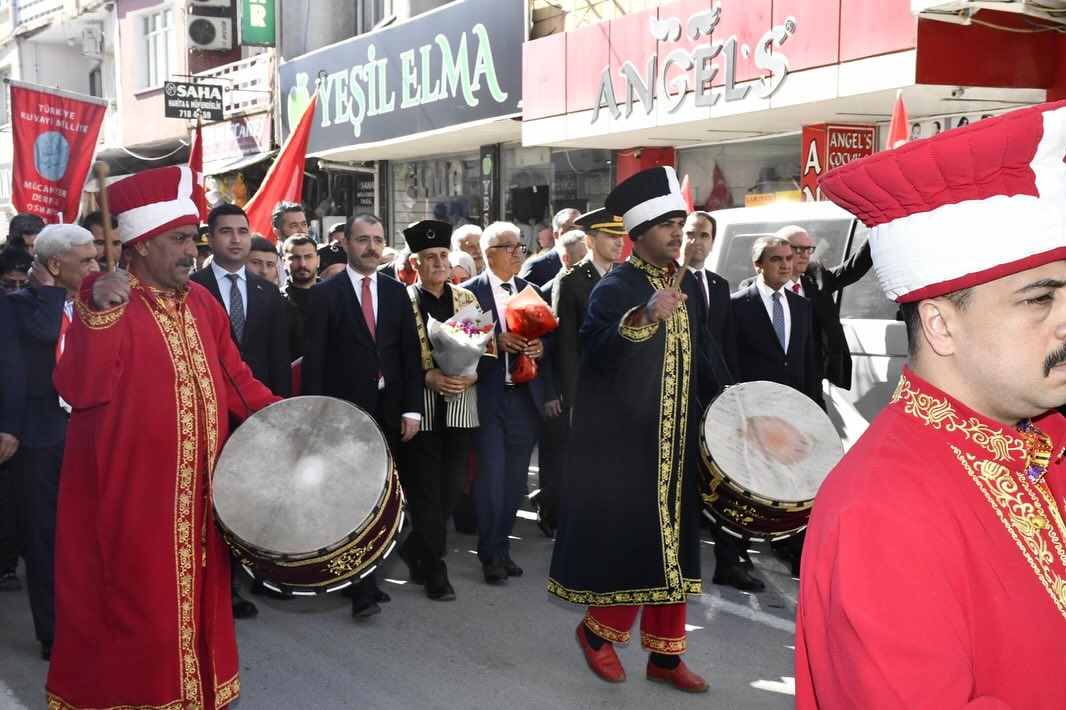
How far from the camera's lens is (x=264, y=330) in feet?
19.7

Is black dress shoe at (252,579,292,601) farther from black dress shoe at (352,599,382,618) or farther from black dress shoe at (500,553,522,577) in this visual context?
black dress shoe at (500,553,522,577)

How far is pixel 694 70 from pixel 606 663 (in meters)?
8.14

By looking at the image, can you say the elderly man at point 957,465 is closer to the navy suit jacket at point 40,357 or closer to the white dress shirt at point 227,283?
the navy suit jacket at point 40,357

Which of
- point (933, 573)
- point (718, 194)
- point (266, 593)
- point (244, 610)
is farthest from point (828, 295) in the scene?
point (718, 194)

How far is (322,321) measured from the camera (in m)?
6.08

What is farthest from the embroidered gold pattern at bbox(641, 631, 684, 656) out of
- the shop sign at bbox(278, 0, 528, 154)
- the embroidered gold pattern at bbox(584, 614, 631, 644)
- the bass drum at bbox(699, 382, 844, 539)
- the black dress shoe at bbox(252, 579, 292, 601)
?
the shop sign at bbox(278, 0, 528, 154)

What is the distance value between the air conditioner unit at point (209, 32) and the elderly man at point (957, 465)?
21070 mm

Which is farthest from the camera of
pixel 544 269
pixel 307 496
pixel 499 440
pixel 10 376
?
pixel 544 269

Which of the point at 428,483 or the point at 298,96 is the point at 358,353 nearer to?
the point at 428,483

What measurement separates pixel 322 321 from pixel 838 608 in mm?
4727

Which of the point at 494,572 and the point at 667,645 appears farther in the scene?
the point at 494,572

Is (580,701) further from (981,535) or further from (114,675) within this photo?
(981,535)

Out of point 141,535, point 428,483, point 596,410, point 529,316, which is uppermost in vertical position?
point 529,316

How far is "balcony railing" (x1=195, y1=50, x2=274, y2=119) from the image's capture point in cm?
2138
